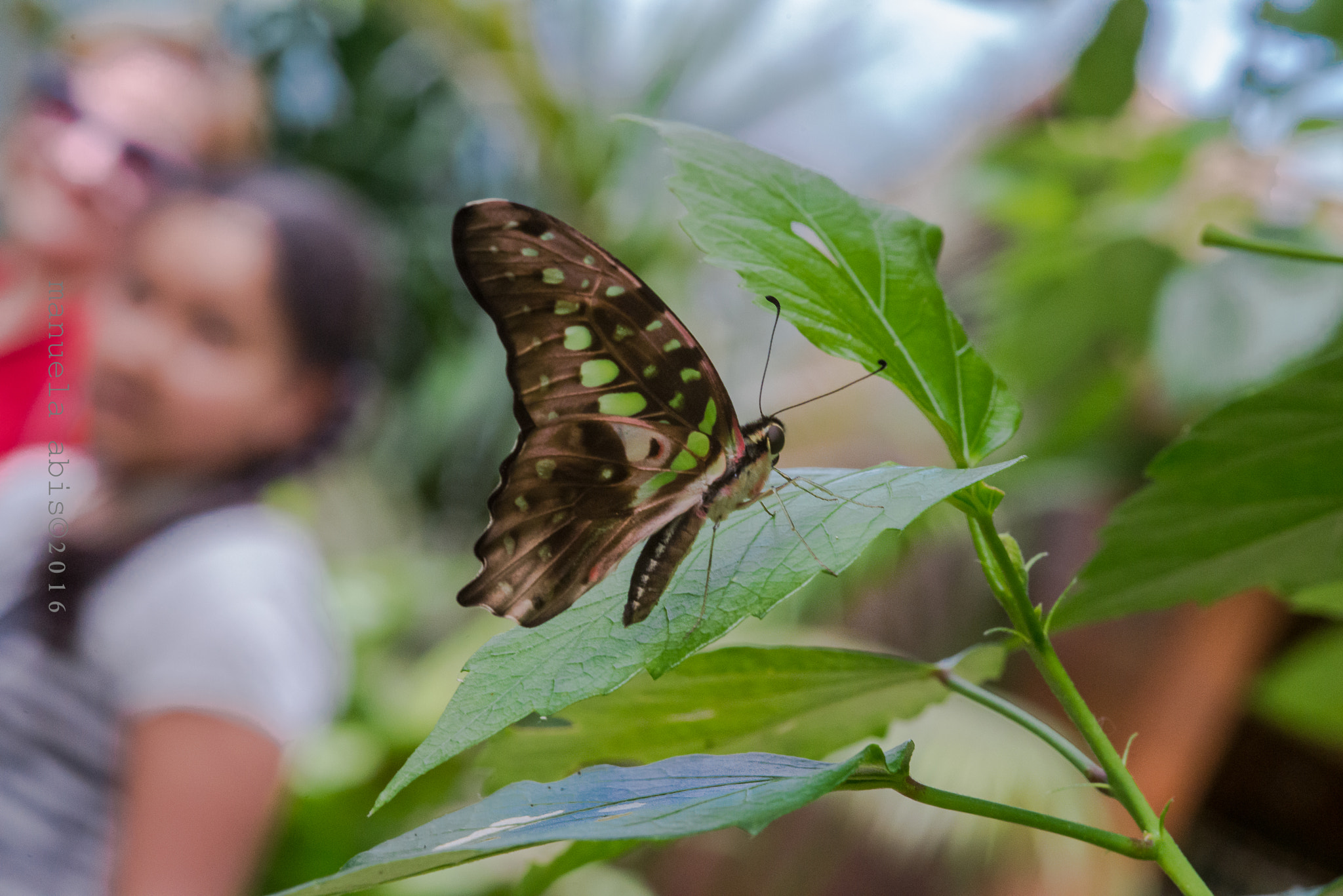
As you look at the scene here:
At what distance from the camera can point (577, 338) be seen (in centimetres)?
42

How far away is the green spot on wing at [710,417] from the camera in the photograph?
471 mm

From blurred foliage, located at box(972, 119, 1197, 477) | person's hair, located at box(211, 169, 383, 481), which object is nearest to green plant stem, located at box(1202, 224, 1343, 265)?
blurred foliage, located at box(972, 119, 1197, 477)

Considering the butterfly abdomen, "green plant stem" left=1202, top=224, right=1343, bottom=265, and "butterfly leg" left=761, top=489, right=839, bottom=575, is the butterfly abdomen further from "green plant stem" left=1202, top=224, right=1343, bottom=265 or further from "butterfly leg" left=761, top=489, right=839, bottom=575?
"green plant stem" left=1202, top=224, right=1343, bottom=265

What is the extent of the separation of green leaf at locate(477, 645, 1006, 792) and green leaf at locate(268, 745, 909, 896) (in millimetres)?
66

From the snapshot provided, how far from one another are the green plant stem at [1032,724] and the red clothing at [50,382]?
42.3 inches

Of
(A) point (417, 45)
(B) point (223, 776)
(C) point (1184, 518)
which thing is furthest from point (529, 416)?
(A) point (417, 45)

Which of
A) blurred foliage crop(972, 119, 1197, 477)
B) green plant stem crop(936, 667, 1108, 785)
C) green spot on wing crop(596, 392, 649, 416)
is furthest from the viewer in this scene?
blurred foliage crop(972, 119, 1197, 477)

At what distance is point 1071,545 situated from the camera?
1.75 m

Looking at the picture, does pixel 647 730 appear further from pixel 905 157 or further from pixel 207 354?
pixel 905 157

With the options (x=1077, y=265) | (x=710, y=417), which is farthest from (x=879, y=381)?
(x=710, y=417)

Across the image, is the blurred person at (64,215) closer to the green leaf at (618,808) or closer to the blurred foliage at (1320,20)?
the green leaf at (618,808)

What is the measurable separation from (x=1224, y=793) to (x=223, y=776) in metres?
1.88

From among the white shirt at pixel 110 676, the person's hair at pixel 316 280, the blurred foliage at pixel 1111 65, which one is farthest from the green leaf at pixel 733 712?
the person's hair at pixel 316 280

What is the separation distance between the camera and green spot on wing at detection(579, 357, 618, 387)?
432 mm
